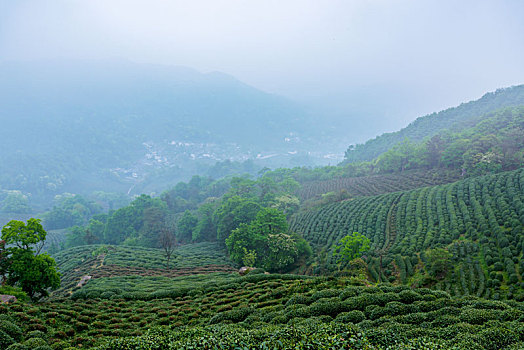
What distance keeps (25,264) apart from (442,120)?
177 m

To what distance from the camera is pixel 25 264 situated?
64.8ft

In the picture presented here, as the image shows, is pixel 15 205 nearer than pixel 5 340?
No

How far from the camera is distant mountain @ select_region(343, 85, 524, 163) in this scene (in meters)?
132

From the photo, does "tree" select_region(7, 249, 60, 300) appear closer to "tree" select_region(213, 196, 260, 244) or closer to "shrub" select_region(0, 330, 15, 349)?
"shrub" select_region(0, 330, 15, 349)

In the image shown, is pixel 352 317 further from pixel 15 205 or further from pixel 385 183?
pixel 15 205

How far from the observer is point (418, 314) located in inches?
482

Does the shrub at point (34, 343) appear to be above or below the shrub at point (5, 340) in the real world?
below

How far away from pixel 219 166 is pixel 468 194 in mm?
157572

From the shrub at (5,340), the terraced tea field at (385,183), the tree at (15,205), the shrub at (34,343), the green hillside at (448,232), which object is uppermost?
the tree at (15,205)

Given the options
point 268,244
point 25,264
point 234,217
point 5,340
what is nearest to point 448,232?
point 268,244

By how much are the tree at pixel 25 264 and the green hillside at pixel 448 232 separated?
29.5 metres

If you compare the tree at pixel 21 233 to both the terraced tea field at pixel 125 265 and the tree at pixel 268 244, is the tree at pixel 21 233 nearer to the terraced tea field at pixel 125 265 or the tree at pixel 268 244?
the terraced tea field at pixel 125 265

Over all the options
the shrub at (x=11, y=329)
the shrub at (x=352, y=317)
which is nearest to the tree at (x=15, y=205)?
the shrub at (x=11, y=329)

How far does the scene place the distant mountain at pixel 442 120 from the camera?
5212 inches
